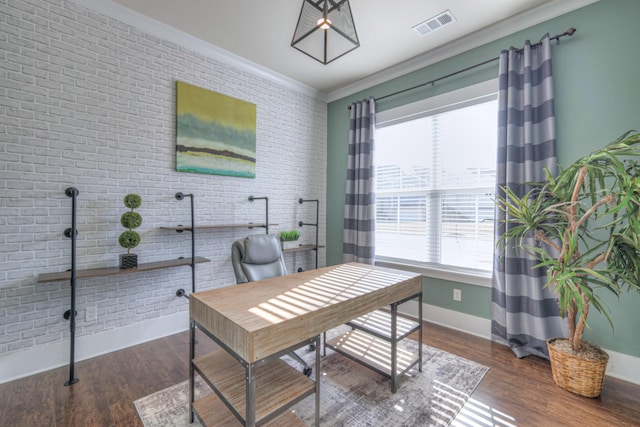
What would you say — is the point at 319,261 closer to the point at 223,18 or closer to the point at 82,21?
the point at 223,18

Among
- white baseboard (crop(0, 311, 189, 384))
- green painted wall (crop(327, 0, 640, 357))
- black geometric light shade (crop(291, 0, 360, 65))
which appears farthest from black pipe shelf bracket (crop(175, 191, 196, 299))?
green painted wall (crop(327, 0, 640, 357))

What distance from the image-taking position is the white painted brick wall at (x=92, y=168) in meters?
2.04

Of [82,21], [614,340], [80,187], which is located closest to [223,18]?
[82,21]

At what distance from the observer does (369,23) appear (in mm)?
2590

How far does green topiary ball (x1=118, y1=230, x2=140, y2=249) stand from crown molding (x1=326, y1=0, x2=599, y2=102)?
3.21 meters

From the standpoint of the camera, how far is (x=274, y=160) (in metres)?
3.65

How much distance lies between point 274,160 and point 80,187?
6.55 feet

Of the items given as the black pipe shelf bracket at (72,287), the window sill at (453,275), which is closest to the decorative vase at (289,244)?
the window sill at (453,275)

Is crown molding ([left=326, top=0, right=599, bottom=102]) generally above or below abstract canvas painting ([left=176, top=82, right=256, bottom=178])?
above

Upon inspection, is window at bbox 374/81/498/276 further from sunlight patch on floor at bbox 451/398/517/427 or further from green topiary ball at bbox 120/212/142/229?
green topiary ball at bbox 120/212/142/229

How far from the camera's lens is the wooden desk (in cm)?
116

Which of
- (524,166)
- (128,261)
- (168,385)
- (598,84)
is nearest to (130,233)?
(128,261)

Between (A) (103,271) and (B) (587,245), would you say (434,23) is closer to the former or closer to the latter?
(B) (587,245)

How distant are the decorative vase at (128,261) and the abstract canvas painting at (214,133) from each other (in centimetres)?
94
